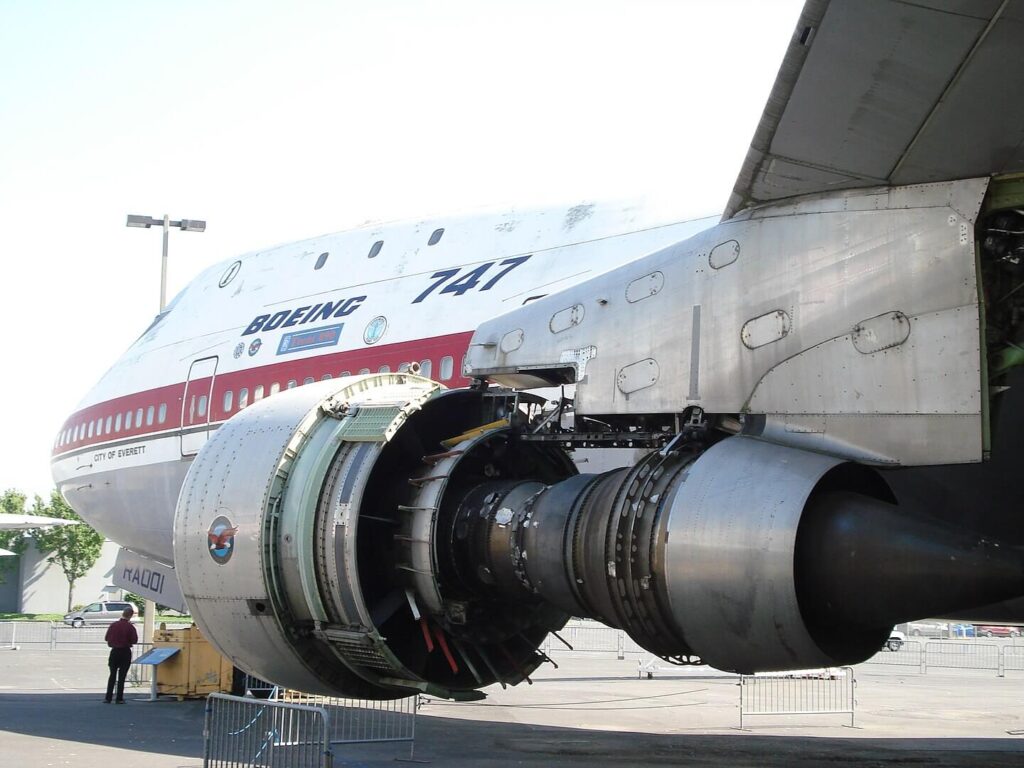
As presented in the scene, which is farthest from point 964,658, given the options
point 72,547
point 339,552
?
point 72,547

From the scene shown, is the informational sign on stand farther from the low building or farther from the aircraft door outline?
the low building

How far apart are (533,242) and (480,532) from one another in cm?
645

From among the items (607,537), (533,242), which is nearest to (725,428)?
(607,537)

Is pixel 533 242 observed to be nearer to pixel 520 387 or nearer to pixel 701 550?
pixel 520 387

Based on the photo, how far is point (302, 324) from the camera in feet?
48.6

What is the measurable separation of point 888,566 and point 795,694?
1417cm

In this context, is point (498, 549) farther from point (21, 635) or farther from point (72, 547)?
point (72, 547)

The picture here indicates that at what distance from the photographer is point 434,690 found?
7.11 meters


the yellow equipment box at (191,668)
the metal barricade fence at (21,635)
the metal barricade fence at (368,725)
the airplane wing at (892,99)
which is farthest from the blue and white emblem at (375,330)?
the metal barricade fence at (21,635)

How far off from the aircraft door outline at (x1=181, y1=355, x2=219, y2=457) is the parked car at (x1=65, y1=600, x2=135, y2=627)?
124 feet

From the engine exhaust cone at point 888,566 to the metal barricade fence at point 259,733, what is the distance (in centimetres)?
401

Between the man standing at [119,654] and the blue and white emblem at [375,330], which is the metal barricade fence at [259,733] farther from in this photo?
the man standing at [119,654]

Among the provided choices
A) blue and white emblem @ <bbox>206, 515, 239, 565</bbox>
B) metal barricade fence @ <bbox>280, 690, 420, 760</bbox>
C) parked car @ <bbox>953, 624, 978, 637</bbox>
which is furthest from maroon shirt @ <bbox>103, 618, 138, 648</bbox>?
parked car @ <bbox>953, 624, 978, 637</bbox>

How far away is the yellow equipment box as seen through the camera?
54.2 ft
